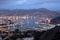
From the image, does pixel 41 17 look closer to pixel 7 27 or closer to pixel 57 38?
pixel 7 27

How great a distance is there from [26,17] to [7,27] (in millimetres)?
Answer: 508

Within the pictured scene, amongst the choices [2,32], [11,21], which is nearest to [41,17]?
[11,21]

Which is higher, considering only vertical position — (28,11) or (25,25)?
(28,11)

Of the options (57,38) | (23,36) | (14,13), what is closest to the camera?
(57,38)

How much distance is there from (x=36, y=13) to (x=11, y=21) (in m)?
0.53

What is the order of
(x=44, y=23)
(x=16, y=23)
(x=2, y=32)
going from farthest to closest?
1. (x=16, y=23)
2. (x=44, y=23)
3. (x=2, y=32)

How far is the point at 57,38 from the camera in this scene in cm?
124

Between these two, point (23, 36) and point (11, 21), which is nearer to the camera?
point (23, 36)

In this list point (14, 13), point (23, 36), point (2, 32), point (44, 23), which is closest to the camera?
point (23, 36)

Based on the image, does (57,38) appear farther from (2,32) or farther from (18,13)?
(18,13)

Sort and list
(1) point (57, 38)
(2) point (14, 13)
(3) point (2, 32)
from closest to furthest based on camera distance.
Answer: (1) point (57, 38), (3) point (2, 32), (2) point (14, 13)

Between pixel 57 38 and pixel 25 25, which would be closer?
pixel 57 38

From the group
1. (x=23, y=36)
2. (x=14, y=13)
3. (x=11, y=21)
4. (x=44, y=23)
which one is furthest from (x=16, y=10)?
(x=23, y=36)

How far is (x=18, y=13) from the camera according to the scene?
3402mm
